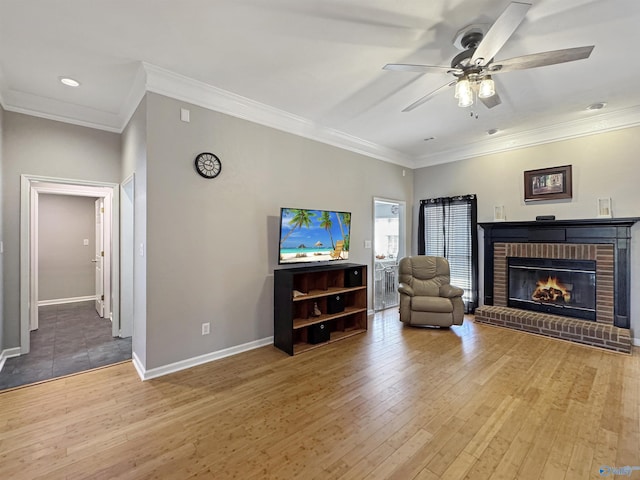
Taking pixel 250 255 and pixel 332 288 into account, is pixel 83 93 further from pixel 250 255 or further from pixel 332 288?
pixel 332 288

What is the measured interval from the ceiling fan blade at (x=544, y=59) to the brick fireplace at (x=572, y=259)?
9.22ft

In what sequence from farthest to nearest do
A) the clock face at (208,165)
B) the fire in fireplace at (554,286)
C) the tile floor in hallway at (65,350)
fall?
the fire in fireplace at (554,286)
the clock face at (208,165)
the tile floor in hallway at (65,350)

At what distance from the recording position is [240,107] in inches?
132

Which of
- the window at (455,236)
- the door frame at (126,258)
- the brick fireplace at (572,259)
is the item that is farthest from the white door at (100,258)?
the brick fireplace at (572,259)

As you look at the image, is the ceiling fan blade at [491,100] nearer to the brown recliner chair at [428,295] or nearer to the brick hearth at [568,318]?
the brown recliner chair at [428,295]

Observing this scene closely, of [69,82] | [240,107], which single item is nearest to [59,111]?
[69,82]

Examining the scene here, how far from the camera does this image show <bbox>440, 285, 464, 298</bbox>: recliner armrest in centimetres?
423

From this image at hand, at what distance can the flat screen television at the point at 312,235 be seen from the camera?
3.62 metres

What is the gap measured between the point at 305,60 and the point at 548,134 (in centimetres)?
382

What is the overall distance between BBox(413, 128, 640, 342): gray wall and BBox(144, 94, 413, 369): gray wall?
2.82 m

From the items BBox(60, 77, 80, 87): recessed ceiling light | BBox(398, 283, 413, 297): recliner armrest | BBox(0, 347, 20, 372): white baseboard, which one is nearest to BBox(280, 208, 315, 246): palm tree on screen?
BBox(398, 283, 413, 297): recliner armrest

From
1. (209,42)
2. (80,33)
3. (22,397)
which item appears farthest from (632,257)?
(22,397)

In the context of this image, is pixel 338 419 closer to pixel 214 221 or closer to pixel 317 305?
pixel 317 305

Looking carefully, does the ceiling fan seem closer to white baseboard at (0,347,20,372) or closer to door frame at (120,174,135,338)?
door frame at (120,174,135,338)
